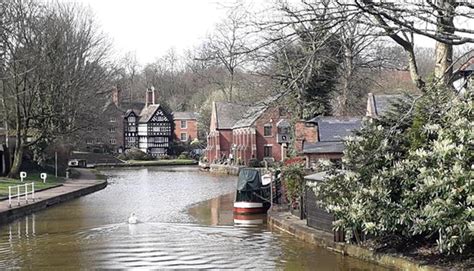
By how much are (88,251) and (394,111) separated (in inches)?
290

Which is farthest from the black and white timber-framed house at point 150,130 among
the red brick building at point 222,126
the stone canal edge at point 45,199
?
the stone canal edge at point 45,199

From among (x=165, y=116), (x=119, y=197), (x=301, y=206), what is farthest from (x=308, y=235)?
(x=165, y=116)

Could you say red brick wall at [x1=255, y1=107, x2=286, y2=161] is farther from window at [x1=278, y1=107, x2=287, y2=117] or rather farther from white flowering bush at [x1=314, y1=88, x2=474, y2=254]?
white flowering bush at [x1=314, y1=88, x2=474, y2=254]

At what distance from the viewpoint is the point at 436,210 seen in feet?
32.6

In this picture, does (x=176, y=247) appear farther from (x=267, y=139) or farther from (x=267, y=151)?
(x=267, y=151)

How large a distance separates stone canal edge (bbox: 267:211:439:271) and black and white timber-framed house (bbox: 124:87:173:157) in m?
67.7

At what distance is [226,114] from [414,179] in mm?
55679

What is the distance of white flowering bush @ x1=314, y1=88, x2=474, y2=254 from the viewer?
9.87 meters

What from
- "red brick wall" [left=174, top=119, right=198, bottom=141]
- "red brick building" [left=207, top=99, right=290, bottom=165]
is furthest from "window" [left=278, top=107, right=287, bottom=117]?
"red brick wall" [left=174, top=119, right=198, bottom=141]

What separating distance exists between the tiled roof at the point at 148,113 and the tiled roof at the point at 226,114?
72.2ft

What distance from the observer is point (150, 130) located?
3413 inches

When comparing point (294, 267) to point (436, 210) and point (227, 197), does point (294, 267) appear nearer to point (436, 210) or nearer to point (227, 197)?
point (436, 210)

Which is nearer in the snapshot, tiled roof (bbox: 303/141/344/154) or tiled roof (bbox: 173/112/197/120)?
tiled roof (bbox: 303/141/344/154)

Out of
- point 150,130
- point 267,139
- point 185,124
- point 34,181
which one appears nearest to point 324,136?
point 34,181
